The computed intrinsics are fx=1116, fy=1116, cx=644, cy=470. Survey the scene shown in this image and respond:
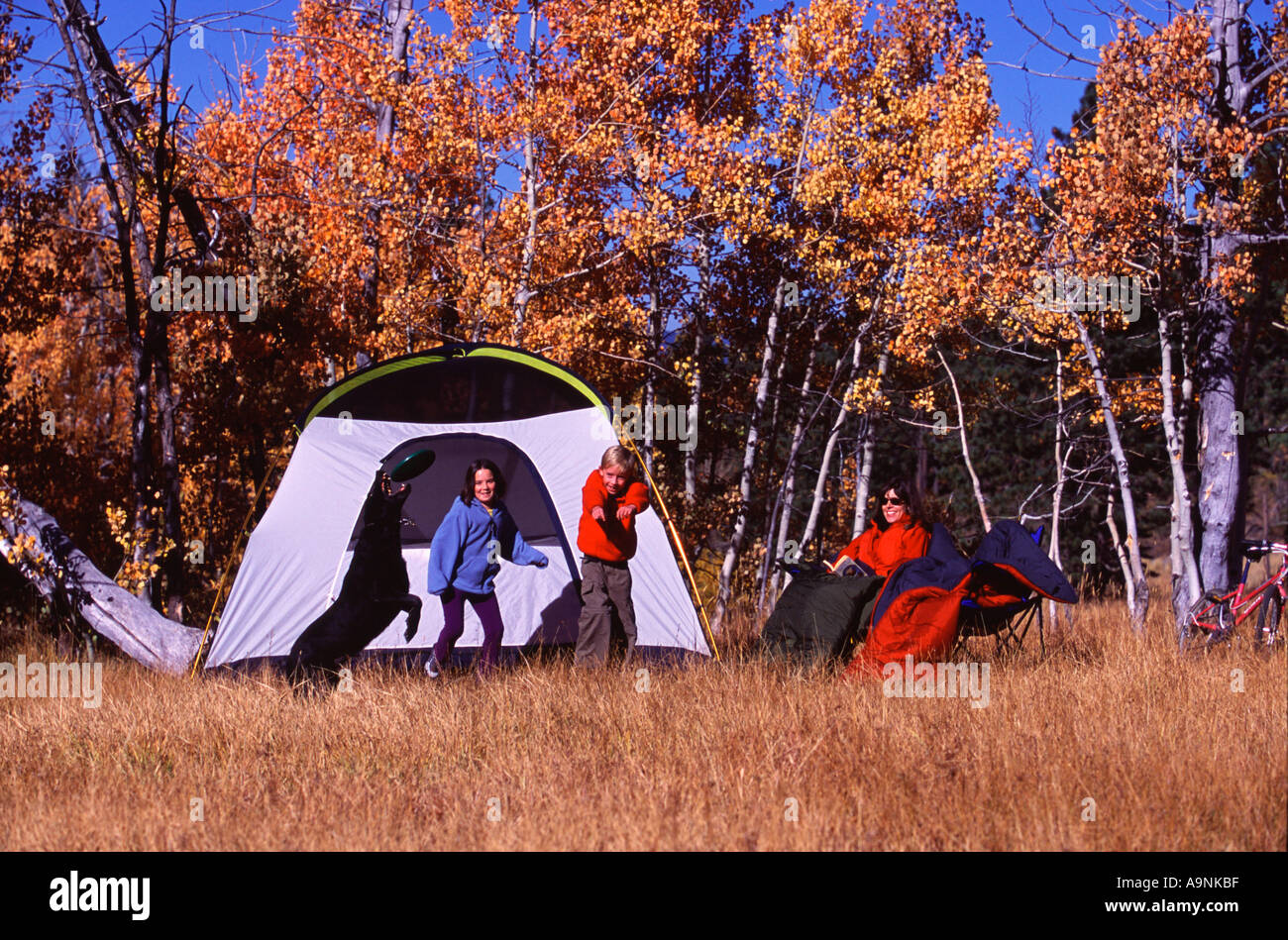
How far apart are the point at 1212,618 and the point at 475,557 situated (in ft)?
16.1

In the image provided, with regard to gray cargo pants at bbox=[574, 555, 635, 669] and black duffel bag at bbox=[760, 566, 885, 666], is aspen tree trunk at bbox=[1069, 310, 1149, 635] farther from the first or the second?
gray cargo pants at bbox=[574, 555, 635, 669]

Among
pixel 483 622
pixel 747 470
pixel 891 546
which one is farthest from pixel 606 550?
pixel 747 470

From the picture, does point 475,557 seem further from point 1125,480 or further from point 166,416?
point 1125,480

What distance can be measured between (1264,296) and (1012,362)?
583 inches

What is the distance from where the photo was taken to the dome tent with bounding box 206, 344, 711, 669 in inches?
303

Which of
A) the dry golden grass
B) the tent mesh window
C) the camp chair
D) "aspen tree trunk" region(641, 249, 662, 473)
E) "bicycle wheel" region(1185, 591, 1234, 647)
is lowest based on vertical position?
the dry golden grass

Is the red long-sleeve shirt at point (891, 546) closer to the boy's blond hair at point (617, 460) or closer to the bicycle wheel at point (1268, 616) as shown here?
the boy's blond hair at point (617, 460)

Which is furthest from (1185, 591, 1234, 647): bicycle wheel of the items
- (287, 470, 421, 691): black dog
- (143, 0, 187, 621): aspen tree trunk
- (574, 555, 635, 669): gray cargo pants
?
(143, 0, 187, 621): aspen tree trunk

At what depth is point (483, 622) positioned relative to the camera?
716 cm

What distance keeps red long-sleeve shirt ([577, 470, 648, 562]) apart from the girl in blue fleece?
1.12 ft

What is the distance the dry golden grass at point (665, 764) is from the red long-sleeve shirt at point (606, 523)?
845mm

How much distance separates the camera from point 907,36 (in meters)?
15.2

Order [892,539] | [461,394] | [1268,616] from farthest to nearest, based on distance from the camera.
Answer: [461,394], [892,539], [1268,616]

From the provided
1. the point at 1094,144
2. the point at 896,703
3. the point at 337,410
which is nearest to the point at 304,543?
the point at 337,410
